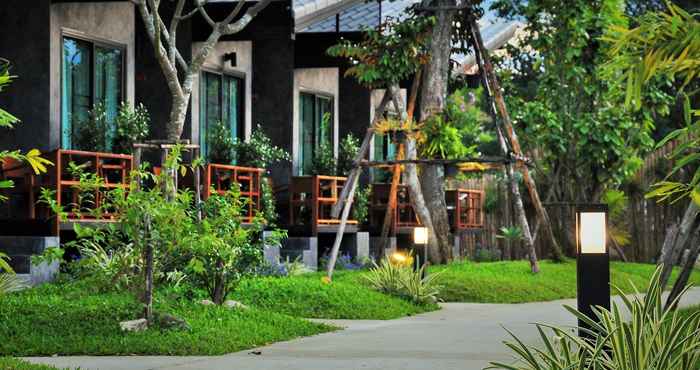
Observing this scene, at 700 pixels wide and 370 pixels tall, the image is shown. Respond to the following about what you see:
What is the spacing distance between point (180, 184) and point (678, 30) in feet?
47.1

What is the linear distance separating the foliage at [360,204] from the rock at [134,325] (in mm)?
13245

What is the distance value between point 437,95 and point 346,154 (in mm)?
4461

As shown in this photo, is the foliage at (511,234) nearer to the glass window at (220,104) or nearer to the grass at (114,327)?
the glass window at (220,104)

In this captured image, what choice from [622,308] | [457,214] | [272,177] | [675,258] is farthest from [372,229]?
[675,258]

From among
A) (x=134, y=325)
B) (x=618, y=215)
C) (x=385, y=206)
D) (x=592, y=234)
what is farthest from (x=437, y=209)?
(x=592, y=234)

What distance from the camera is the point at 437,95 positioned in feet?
72.8

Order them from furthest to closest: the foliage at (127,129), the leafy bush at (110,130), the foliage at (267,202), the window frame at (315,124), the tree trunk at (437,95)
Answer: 1. the window frame at (315,124)
2. the tree trunk at (437,95)
3. the foliage at (267,202)
4. the foliage at (127,129)
5. the leafy bush at (110,130)

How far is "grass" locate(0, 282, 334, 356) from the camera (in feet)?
36.3

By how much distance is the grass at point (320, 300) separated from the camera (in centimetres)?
1533

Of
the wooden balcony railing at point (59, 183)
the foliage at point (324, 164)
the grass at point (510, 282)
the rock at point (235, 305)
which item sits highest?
the foliage at point (324, 164)

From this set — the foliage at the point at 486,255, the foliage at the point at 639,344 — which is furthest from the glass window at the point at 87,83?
the foliage at the point at 639,344

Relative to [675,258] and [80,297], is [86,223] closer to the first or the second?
[80,297]

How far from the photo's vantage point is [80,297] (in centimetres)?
1384

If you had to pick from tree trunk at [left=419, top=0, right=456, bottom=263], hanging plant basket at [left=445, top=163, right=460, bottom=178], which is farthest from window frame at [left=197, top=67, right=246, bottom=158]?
hanging plant basket at [left=445, top=163, right=460, bottom=178]
